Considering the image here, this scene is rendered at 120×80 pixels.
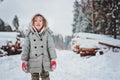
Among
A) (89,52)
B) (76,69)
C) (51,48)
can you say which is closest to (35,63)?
(51,48)

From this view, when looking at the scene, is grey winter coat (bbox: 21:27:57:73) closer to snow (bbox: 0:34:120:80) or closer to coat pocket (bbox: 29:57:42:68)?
coat pocket (bbox: 29:57:42:68)

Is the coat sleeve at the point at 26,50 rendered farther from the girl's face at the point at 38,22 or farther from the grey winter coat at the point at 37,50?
the girl's face at the point at 38,22

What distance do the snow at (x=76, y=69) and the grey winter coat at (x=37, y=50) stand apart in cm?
172

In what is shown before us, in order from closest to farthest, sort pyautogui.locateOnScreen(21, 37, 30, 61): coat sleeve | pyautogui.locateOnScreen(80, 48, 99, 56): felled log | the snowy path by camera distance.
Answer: pyautogui.locateOnScreen(21, 37, 30, 61): coat sleeve
the snowy path
pyautogui.locateOnScreen(80, 48, 99, 56): felled log

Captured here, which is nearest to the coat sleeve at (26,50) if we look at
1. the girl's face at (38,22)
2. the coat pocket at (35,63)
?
the coat pocket at (35,63)

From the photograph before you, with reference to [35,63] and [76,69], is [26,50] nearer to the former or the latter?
[35,63]

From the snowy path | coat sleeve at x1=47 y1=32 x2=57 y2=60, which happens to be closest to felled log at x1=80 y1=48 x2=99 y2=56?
the snowy path

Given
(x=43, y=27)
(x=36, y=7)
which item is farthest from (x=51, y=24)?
(x=43, y=27)

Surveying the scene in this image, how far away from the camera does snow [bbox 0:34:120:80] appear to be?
670 cm

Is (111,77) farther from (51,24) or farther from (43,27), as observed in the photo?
(51,24)

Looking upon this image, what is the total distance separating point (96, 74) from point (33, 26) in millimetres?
2532

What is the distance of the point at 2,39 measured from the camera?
984cm

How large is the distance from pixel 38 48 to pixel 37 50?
0.04m

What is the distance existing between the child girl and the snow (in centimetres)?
171
